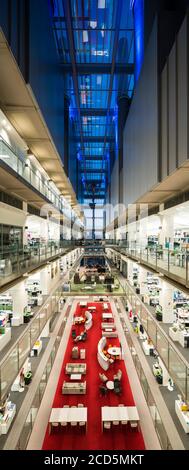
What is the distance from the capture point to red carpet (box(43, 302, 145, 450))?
7578 mm

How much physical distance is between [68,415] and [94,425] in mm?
1037

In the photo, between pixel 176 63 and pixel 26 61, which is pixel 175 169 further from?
pixel 26 61

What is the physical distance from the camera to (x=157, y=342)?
8391mm

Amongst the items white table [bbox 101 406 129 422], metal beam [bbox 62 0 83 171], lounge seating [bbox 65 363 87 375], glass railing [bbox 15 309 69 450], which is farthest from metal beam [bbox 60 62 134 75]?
white table [bbox 101 406 129 422]

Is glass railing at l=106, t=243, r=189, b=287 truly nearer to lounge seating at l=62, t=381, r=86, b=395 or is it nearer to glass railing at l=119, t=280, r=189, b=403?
glass railing at l=119, t=280, r=189, b=403

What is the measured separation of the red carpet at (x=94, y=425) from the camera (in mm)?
7578

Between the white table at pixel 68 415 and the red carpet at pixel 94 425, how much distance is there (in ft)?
1.45

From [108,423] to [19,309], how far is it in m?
4.90

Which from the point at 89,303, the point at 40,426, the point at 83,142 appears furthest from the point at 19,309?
the point at 83,142

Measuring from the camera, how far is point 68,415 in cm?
817

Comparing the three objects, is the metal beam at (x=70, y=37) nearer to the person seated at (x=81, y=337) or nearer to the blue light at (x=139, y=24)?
the blue light at (x=139, y=24)

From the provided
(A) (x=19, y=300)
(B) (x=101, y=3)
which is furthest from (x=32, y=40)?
(A) (x=19, y=300)

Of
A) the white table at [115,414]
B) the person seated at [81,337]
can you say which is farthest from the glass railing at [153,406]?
the person seated at [81,337]

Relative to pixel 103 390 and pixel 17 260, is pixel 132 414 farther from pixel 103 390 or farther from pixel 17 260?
pixel 17 260
